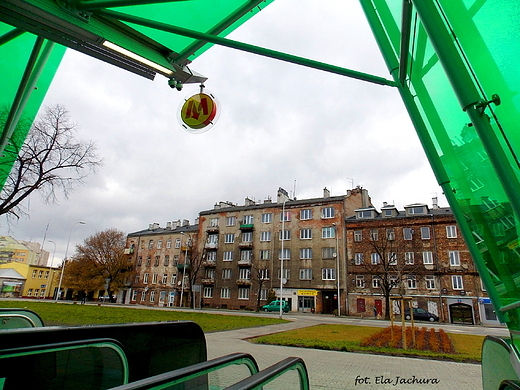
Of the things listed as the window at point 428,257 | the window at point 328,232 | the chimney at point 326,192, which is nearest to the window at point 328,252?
the window at point 328,232

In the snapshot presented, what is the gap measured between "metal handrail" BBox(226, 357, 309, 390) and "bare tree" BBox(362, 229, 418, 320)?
35265mm

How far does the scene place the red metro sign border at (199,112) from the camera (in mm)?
5719

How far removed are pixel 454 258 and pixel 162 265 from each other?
144 feet

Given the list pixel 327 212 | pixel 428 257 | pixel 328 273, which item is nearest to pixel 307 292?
pixel 328 273

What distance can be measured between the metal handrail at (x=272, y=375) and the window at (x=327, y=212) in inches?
1636

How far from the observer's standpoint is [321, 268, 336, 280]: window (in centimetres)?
4175

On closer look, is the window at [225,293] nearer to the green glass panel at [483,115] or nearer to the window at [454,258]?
the window at [454,258]

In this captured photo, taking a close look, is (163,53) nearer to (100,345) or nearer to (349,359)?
(100,345)

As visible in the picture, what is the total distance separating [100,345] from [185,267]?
163 feet

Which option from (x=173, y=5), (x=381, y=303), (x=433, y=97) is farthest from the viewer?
(x=381, y=303)

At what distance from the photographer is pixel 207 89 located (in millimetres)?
5879

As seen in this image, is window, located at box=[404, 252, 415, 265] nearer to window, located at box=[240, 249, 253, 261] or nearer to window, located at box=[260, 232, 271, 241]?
window, located at box=[260, 232, 271, 241]

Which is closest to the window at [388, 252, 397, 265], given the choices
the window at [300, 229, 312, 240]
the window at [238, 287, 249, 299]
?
the window at [300, 229, 312, 240]

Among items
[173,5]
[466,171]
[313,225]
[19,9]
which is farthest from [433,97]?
[313,225]
